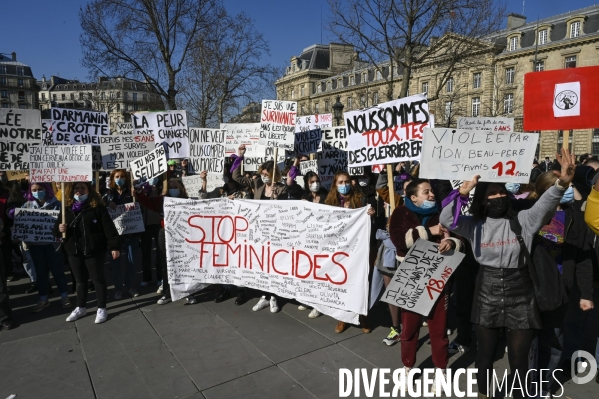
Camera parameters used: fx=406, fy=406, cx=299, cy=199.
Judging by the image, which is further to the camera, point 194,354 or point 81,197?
point 81,197

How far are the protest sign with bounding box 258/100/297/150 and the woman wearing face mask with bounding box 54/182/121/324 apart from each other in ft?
9.85

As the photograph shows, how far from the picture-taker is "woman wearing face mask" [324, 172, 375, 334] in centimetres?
475

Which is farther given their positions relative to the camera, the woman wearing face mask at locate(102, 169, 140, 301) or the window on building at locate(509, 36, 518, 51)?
the window on building at locate(509, 36, 518, 51)

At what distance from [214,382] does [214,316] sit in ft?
5.31

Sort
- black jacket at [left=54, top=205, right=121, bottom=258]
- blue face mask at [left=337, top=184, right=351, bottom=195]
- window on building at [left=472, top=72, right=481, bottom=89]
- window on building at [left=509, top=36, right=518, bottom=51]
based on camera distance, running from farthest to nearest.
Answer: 1. window on building at [left=472, top=72, right=481, bottom=89]
2. window on building at [left=509, top=36, right=518, bottom=51]
3. black jacket at [left=54, top=205, right=121, bottom=258]
4. blue face mask at [left=337, top=184, right=351, bottom=195]

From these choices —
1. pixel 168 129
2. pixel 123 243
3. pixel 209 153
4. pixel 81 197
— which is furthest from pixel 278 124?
pixel 81 197

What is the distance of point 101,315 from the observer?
5.14 m

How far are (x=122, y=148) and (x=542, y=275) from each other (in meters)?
6.52

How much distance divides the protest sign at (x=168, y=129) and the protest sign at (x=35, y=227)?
241cm

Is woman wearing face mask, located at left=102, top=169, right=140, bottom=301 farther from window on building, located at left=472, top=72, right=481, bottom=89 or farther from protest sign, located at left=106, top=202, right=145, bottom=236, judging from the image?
window on building, located at left=472, top=72, right=481, bottom=89

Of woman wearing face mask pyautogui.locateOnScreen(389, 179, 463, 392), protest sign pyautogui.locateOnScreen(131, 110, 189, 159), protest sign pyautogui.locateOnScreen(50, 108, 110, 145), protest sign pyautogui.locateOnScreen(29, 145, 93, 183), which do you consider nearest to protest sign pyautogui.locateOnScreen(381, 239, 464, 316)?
woman wearing face mask pyautogui.locateOnScreen(389, 179, 463, 392)

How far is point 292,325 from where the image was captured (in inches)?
195

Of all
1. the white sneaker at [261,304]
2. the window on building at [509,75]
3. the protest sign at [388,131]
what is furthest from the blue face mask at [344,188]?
the window on building at [509,75]

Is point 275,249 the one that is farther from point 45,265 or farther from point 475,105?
point 475,105
